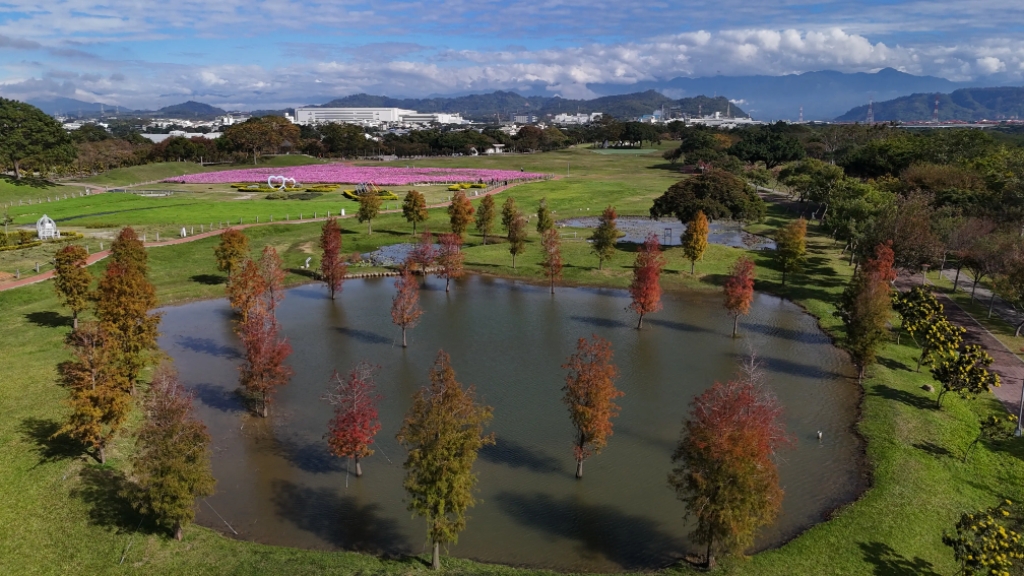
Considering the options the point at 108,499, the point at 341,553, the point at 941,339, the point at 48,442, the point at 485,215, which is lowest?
the point at 341,553

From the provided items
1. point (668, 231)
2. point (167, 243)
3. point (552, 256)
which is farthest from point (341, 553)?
point (668, 231)

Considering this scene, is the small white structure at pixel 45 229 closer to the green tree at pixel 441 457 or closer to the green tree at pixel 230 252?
the green tree at pixel 230 252

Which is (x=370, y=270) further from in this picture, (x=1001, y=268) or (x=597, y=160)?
(x=597, y=160)

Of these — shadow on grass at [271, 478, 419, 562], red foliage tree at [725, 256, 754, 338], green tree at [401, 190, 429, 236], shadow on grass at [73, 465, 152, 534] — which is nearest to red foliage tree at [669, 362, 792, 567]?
shadow on grass at [271, 478, 419, 562]

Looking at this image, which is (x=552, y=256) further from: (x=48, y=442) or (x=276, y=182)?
(x=276, y=182)

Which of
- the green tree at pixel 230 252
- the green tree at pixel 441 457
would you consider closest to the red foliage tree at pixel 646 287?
the green tree at pixel 441 457

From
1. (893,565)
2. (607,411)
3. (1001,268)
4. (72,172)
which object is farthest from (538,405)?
(72,172)
